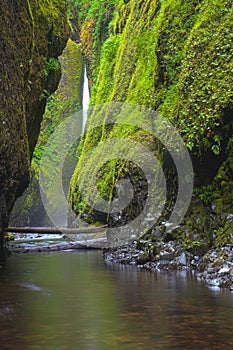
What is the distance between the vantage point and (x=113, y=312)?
268 inches

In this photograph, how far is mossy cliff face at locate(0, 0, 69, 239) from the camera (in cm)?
1231

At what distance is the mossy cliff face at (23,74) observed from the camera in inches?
485

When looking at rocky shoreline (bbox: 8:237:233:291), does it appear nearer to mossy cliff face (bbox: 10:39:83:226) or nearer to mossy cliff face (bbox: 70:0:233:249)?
mossy cliff face (bbox: 70:0:233:249)

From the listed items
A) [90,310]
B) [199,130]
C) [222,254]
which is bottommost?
[90,310]

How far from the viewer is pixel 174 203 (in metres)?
11.8

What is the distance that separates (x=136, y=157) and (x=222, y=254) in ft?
16.4

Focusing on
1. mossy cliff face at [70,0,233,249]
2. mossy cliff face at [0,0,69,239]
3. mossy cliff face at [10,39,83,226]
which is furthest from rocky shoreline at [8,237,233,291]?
mossy cliff face at [10,39,83,226]

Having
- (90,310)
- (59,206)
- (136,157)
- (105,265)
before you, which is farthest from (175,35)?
(59,206)

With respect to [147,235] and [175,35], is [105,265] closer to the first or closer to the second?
[147,235]

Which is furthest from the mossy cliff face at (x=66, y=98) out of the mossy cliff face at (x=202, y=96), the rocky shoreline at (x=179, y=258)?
the rocky shoreline at (x=179, y=258)

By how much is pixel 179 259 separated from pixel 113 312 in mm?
4342

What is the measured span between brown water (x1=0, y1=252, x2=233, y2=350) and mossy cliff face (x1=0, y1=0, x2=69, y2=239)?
3292mm

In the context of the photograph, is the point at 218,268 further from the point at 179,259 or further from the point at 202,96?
the point at 202,96

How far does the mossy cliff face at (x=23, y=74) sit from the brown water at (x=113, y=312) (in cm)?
329
